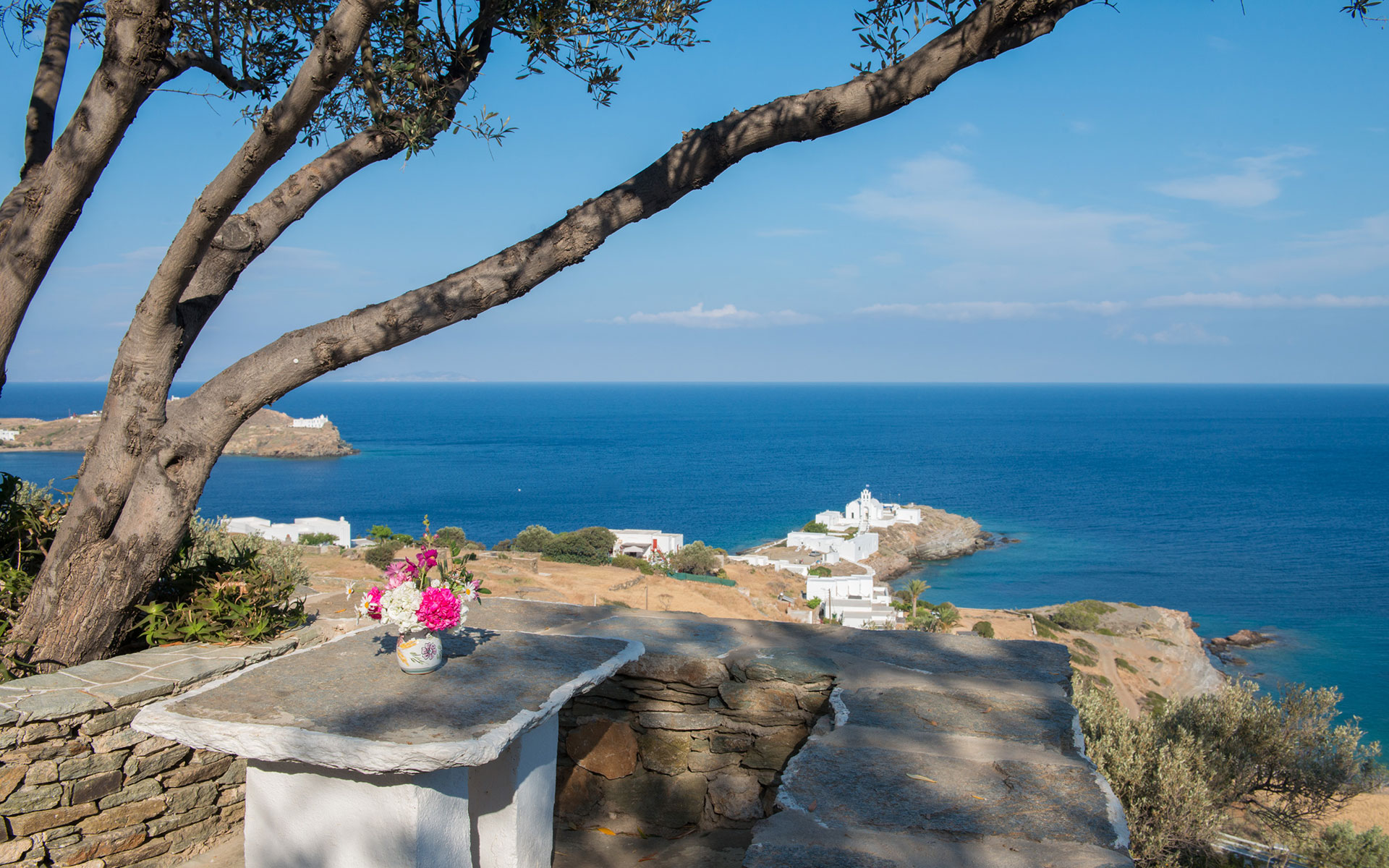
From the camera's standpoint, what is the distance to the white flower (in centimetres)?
298

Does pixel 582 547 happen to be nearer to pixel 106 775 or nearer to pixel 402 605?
pixel 106 775

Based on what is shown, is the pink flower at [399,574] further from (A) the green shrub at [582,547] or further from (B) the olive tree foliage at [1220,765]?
(A) the green shrub at [582,547]

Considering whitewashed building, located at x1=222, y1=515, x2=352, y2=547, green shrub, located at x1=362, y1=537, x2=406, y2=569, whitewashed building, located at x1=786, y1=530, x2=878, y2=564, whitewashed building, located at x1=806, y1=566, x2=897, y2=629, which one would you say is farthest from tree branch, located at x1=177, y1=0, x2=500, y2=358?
whitewashed building, located at x1=786, y1=530, x2=878, y2=564

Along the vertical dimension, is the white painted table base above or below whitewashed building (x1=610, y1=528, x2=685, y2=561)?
above

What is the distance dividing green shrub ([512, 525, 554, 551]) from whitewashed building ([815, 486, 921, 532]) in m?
22.0

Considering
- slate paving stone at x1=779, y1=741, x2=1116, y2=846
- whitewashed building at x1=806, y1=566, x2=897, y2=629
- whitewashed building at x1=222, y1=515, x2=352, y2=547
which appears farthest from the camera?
whitewashed building at x1=222, y1=515, x2=352, y2=547

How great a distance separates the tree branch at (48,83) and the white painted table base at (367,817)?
387 centimetres

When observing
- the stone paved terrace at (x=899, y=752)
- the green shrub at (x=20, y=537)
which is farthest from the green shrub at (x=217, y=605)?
the stone paved terrace at (x=899, y=752)

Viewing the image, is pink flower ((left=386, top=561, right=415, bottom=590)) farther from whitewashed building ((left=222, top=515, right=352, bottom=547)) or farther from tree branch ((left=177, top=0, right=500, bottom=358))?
whitewashed building ((left=222, top=515, right=352, bottom=547))

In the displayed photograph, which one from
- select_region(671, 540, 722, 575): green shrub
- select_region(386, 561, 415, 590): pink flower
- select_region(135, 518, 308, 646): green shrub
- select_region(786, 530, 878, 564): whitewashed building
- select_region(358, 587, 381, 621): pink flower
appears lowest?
select_region(786, 530, 878, 564): whitewashed building

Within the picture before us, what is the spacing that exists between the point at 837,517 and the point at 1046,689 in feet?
187

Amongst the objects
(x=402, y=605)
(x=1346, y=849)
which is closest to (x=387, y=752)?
(x=402, y=605)

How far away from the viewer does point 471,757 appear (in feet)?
7.93

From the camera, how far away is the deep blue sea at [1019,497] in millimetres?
47375
